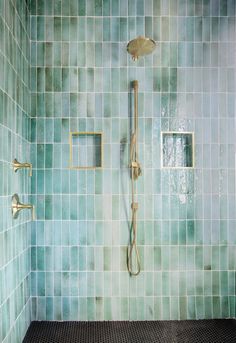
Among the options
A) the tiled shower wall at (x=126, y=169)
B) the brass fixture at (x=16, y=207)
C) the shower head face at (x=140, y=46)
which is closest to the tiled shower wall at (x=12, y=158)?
the brass fixture at (x=16, y=207)

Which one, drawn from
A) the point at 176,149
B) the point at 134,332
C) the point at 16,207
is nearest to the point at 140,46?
the point at 176,149

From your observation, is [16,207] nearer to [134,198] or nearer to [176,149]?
[134,198]

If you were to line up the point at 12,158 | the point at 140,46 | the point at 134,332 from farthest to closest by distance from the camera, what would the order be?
the point at 134,332, the point at 140,46, the point at 12,158

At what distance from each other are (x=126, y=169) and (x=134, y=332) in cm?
120

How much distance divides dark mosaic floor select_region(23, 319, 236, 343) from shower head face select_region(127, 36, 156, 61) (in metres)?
2.01

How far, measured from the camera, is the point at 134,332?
2.48 meters

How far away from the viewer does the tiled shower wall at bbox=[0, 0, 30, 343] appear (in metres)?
1.97

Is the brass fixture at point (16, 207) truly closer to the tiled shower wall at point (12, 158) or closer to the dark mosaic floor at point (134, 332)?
the tiled shower wall at point (12, 158)

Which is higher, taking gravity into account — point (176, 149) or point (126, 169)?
point (176, 149)

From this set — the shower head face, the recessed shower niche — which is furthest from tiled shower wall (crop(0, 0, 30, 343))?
the recessed shower niche

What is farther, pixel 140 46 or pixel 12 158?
pixel 140 46

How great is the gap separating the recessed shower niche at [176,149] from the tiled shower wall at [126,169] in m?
0.07

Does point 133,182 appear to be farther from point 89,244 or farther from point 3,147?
point 3,147

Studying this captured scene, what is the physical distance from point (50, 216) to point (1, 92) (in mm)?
1104
